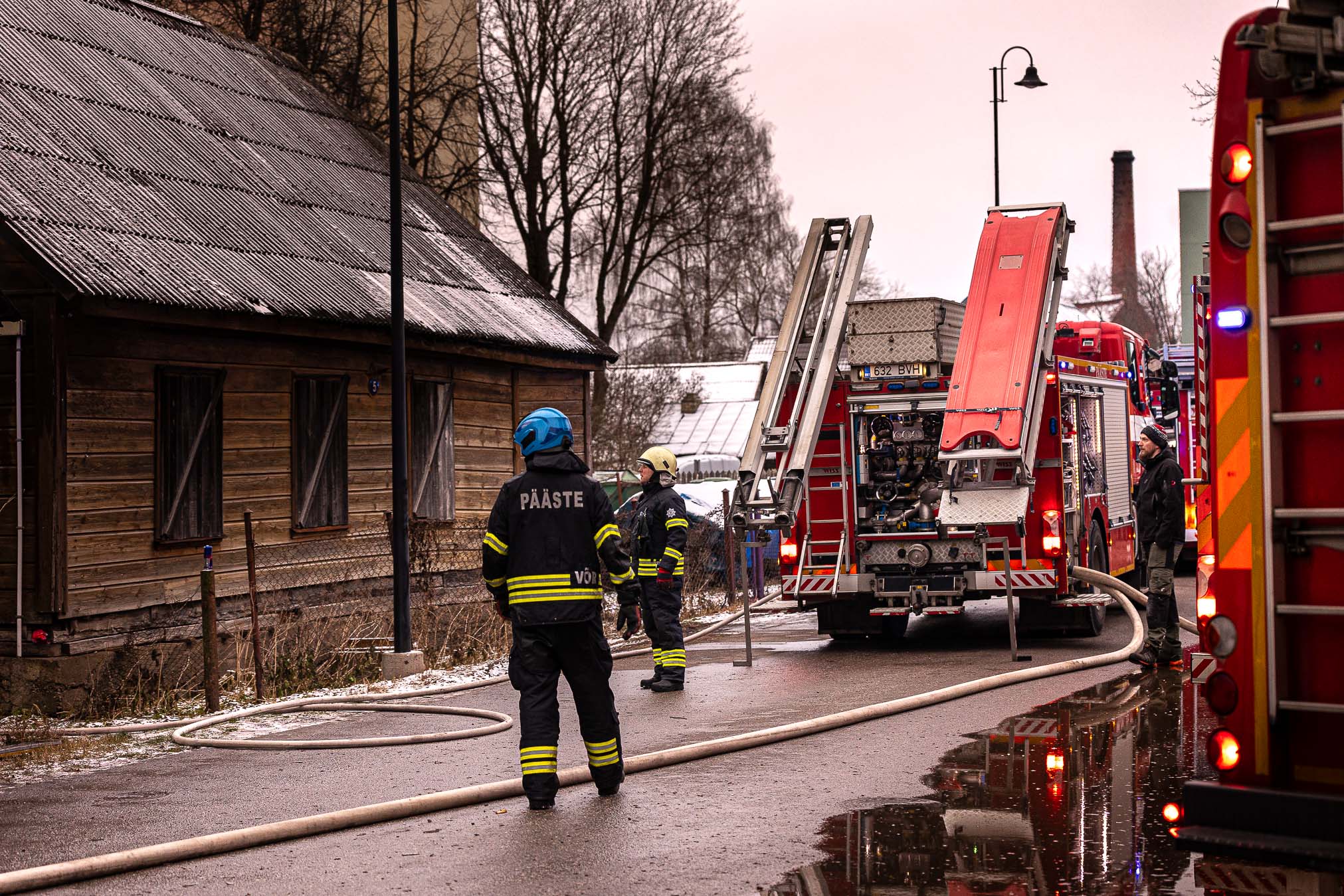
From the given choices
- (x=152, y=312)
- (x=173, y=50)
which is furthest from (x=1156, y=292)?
(x=152, y=312)

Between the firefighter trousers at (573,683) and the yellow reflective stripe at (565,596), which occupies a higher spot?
the yellow reflective stripe at (565,596)

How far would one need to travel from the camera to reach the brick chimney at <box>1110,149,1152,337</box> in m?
67.8

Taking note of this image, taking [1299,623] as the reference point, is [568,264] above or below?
above

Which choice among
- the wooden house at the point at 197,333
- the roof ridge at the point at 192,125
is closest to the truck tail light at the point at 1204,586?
the wooden house at the point at 197,333

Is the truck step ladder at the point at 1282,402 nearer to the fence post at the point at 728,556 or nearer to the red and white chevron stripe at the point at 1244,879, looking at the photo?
the red and white chevron stripe at the point at 1244,879

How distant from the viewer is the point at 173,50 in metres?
18.8

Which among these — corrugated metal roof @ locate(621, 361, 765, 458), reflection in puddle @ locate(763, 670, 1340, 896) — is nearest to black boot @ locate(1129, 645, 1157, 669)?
reflection in puddle @ locate(763, 670, 1340, 896)

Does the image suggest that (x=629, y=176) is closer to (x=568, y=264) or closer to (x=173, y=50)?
(x=568, y=264)

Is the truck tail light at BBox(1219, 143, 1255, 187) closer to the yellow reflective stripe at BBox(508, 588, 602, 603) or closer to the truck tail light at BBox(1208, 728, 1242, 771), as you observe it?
the truck tail light at BBox(1208, 728, 1242, 771)

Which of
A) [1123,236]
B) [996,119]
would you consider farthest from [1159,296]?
[996,119]

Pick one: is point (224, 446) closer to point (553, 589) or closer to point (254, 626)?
point (254, 626)

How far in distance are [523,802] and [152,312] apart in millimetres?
6909

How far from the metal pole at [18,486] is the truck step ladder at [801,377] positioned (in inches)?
226

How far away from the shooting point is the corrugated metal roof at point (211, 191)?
44.4ft
